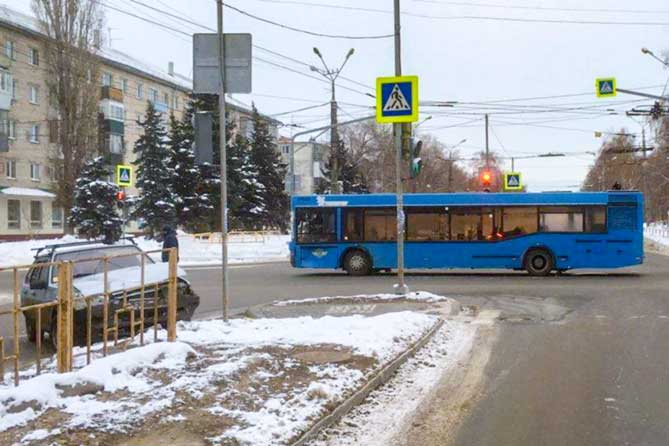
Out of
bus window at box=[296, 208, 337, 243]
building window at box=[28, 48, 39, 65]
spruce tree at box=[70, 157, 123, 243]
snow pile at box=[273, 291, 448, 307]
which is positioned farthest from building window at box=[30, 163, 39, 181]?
snow pile at box=[273, 291, 448, 307]

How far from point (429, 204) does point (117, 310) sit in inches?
619

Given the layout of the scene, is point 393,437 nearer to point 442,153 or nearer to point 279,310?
point 279,310

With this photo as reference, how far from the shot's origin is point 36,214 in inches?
1994

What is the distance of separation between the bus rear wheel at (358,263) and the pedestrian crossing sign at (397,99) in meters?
9.48

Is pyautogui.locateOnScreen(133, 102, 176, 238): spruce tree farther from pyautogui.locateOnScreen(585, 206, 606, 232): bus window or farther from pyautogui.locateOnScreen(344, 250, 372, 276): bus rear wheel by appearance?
pyautogui.locateOnScreen(585, 206, 606, 232): bus window

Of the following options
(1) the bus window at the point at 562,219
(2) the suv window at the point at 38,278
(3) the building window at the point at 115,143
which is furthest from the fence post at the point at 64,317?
(3) the building window at the point at 115,143

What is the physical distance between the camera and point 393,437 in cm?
550

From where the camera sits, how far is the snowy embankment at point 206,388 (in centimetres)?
516

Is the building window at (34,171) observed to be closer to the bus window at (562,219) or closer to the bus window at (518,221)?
the bus window at (518,221)

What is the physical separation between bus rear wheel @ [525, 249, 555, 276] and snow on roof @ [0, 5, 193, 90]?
19.1m

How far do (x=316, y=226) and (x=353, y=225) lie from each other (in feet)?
4.03

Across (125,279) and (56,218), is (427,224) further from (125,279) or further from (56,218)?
(56,218)

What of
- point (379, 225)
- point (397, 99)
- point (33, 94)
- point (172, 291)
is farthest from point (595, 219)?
point (33, 94)

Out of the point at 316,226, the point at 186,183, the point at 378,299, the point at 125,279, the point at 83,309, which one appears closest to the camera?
the point at 125,279
